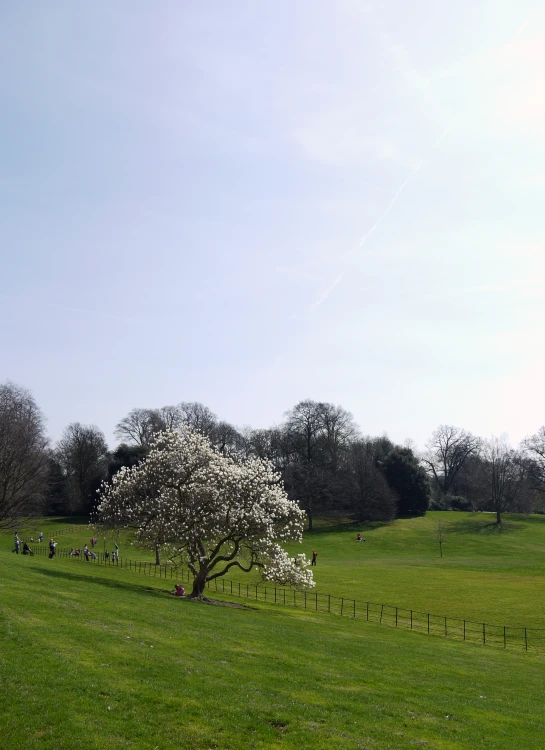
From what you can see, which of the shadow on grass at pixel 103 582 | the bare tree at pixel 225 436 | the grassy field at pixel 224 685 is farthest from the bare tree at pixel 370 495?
the grassy field at pixel 224 685

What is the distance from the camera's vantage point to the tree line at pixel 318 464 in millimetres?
112750

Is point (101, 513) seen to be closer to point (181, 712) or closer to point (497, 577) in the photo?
point (181, 712)

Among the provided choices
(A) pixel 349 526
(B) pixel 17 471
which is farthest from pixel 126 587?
(A) pixel 349 526

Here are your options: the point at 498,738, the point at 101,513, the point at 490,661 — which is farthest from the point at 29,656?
→ the point at 101,513

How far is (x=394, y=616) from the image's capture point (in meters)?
44.7

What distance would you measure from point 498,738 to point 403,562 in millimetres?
63170

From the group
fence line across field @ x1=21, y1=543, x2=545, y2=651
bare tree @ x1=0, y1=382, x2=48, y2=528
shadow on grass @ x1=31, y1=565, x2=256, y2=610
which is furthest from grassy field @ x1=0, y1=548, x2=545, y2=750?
bare tree @ x1=0, y1=382, x2=48, y2=528

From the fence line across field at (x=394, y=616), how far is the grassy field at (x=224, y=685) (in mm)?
5736

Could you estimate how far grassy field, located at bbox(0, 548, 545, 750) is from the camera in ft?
47.0

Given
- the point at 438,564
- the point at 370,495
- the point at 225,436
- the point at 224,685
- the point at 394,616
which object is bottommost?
the point at 438,564

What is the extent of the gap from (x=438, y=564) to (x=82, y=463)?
78.0 metres

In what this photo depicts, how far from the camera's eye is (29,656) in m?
18.0

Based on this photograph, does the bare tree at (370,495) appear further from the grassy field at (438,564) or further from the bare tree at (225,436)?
the bare tree at (225,436)

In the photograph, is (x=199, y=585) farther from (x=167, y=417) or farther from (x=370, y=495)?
(x=167, y=417)
